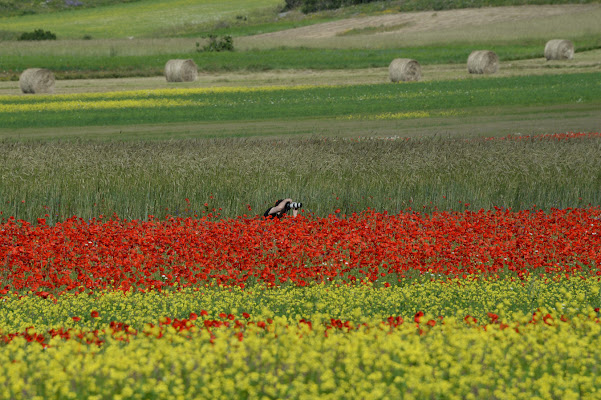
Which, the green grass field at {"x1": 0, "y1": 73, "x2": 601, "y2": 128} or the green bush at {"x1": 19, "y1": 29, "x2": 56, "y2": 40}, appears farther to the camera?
the green bush at {"x1": 19, "y1": 29, "x2": 56, "y2": 40}

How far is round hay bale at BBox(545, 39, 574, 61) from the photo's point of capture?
60.2 m

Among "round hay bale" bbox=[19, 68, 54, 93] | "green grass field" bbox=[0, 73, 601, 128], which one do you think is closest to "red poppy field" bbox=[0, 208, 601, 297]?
"green grass field" bbox=[0, 73, 601, 128]

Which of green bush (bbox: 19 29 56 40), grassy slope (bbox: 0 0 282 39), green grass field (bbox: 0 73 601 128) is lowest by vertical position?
green grass field (bbox: 0 73 601 128)

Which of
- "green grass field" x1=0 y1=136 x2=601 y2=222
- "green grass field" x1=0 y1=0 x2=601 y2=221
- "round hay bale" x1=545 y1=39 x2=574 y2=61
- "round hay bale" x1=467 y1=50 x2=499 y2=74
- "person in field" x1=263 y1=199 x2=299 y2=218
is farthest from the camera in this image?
"round hay bale" x1=545 y1=39 x2=574 y2=61

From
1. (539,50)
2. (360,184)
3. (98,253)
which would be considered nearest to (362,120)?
(360,184)

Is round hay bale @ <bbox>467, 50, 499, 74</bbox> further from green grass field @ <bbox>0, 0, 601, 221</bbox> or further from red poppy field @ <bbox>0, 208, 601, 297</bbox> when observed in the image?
red poppy field @ <bbox>0, 208, 601, 297</bbox>

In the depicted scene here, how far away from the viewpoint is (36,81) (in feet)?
144

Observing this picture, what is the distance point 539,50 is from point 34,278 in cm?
6287

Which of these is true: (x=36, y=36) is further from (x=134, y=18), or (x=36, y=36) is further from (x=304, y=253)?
(x=304, y=253)

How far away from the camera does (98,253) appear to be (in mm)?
12141

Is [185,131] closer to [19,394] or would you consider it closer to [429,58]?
[19,394]

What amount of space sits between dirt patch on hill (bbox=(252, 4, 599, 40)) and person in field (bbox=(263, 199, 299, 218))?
8081 centimetres

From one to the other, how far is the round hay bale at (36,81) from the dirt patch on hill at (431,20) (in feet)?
168

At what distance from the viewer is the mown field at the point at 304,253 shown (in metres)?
6.48
